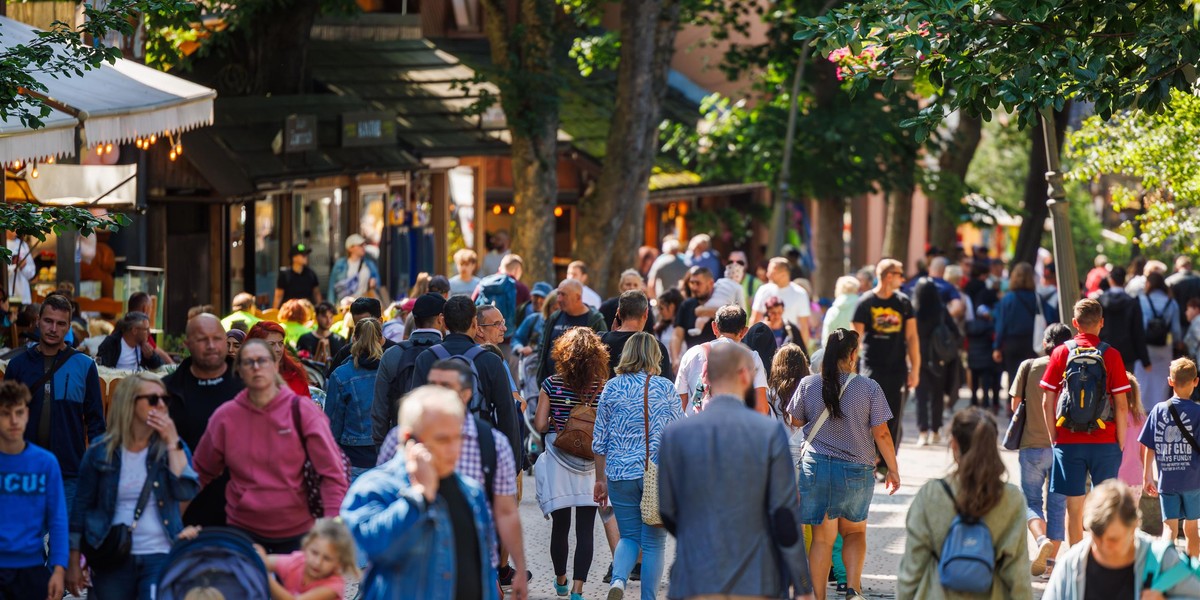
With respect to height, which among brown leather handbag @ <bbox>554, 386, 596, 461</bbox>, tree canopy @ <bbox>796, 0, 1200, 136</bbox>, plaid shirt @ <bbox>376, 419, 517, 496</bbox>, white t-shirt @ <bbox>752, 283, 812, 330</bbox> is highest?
tree canopy @ <bbox>796, 0, 1200, 136</bbox>

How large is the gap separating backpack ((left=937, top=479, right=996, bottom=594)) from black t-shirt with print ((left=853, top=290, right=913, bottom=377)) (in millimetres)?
7561

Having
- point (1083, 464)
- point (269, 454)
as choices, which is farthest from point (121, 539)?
point (1083, 464)

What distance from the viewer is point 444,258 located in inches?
1069

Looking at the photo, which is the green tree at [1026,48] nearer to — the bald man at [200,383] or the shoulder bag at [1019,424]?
the shoulder bag at [1019,424]

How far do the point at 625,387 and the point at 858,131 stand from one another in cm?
1782

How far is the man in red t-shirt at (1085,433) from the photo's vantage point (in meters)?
10.1

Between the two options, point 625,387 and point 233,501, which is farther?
point 625,387

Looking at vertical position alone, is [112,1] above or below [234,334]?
above

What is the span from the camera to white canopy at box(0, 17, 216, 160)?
1116 centimetres

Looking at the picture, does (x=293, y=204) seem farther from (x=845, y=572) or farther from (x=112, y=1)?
(x=845, y=572)

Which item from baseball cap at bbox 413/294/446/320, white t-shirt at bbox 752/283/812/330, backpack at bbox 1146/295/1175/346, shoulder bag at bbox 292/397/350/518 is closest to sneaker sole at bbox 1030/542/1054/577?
baseball cap at bbox 413/294/446/320

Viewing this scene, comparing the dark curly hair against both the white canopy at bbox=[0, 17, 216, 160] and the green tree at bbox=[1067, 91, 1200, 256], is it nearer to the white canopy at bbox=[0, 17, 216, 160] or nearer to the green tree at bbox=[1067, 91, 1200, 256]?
the white canopy at bbox=[0, 17, 216, 160]

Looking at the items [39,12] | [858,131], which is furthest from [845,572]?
[858,131]

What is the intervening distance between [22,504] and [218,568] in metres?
1.09
